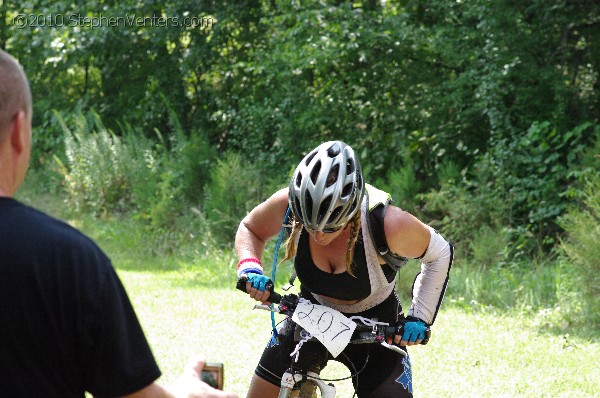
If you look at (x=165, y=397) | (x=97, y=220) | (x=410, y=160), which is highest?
(x=165, y=397)

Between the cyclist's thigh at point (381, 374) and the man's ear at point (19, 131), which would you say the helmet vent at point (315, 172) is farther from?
the man's ear at point (19, 131)

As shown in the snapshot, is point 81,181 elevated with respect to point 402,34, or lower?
lower

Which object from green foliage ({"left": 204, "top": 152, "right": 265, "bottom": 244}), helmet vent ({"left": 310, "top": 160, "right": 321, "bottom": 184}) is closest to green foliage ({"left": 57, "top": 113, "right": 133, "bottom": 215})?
green foliage ({"left": 204, "top": 152, "right": 265, "bottom": 244})

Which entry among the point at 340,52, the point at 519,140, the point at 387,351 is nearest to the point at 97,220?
the point at 340,52

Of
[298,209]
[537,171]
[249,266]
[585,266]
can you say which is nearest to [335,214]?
[298,209]

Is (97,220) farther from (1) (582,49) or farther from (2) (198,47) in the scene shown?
(1) (582,49)

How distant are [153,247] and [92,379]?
11278 mm

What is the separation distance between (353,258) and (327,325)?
12.8 inches

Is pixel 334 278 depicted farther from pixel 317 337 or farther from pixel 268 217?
pixel 268 217

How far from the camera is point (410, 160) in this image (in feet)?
40.9

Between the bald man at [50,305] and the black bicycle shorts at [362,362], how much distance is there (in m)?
1.99

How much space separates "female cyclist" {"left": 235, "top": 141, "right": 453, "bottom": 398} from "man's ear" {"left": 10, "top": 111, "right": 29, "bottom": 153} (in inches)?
77.3

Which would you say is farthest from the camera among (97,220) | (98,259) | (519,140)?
(97,220)

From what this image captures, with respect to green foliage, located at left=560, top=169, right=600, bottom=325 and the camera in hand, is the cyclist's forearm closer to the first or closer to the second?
the camera in hand
